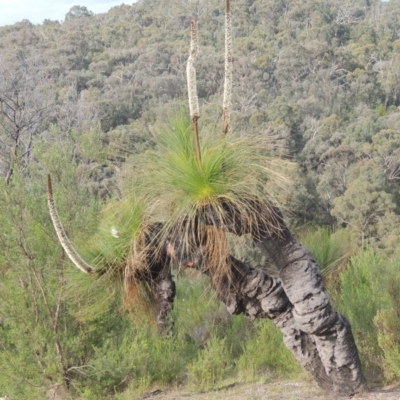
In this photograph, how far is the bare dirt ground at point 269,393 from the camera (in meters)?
4.02

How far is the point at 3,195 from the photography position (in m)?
4.71

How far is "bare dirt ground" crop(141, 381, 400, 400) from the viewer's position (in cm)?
402

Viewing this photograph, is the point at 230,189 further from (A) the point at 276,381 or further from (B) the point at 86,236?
(A) the point at 276,381

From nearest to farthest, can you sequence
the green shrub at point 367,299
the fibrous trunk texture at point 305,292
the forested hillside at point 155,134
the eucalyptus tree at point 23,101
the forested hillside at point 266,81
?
the fibrous trunk texture at point 305,292, the forested hillside at point 155,134, the green shrub at point 367,299, the eucalyptus tree at point 23,101, the forested hillside at point 266,81

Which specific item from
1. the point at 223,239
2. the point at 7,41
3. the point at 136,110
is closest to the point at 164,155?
the point at 223,239

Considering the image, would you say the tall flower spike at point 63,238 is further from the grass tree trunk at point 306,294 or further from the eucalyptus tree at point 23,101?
the eucalyptus tree at point 23,101

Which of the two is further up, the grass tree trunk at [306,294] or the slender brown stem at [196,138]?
the slender brown stem at [196,138]

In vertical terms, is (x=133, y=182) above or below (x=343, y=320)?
above

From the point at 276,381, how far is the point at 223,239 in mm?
1924

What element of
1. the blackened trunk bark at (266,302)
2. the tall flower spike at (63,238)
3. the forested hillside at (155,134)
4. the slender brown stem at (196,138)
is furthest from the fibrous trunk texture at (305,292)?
the tall flower spike at (63,238)

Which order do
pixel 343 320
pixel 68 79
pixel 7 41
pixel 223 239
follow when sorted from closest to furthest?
1. pixel 223 239
2. pixel 343 320
3. pixel 68 79
4. pixel 7 41

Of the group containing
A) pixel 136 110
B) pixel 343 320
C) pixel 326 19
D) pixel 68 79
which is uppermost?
pixel 326 19

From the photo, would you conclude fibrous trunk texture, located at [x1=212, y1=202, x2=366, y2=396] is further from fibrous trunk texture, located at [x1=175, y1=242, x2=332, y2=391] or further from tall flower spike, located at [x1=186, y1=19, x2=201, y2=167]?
tall flower spike, located at [x1=186, y1=19, x2=201, y2=167]

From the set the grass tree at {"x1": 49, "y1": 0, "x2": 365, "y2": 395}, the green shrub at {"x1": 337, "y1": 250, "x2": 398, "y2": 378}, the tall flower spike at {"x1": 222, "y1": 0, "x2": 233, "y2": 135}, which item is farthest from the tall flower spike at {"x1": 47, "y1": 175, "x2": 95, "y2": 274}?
the green shrub at {"x1": 337, "y1": 250, "x2": 398, "y2": 378}
